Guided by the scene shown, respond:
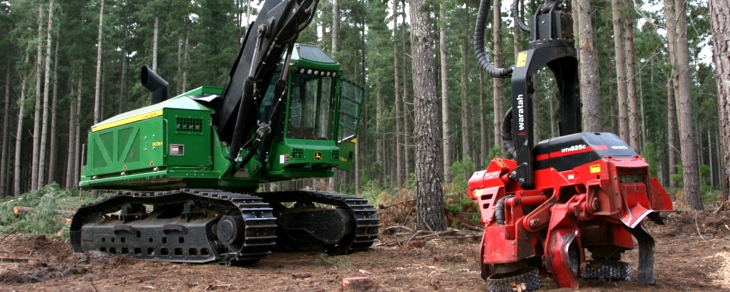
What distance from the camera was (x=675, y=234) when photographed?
10547 mm

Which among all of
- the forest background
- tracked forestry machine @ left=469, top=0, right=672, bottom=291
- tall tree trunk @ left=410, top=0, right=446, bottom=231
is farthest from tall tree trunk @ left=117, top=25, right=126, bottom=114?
tracked forestry machine @ left=469, top=0, right=672, bottom=291

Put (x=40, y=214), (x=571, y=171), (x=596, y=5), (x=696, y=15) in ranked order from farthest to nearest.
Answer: (x=696, y=15), (x=596, y=5), (x=40, y=214), (x=571, y=171)

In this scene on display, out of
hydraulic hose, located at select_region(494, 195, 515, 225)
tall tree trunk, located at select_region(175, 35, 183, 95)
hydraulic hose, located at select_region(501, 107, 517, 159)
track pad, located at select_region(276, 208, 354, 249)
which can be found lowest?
track pad, located at select_region(276, 208, 354, 249)

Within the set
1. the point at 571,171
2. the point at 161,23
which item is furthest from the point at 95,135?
the point at 161,23

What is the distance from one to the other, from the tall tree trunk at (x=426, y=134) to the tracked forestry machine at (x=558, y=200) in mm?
4524

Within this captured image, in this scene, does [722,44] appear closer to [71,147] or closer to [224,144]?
[224,144]

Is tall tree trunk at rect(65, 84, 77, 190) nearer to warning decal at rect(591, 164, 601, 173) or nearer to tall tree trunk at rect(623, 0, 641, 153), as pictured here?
tall tree trunk at rect(623, 0, 641, 153)

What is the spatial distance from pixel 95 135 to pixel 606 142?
8.93 m

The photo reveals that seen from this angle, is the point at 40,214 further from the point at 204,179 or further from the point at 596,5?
the point at 596,5

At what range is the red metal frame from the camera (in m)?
5.02

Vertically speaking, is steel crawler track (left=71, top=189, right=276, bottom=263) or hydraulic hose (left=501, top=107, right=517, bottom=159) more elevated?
hydraulic hose (left=501, top=107, right=517, bottom=159)

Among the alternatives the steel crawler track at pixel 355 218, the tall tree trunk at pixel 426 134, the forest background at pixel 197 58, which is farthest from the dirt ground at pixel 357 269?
the forest background at pixel 197 58

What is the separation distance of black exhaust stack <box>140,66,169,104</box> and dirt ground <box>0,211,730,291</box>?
10.3ft

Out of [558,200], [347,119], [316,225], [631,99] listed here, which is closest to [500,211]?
[558,200]
